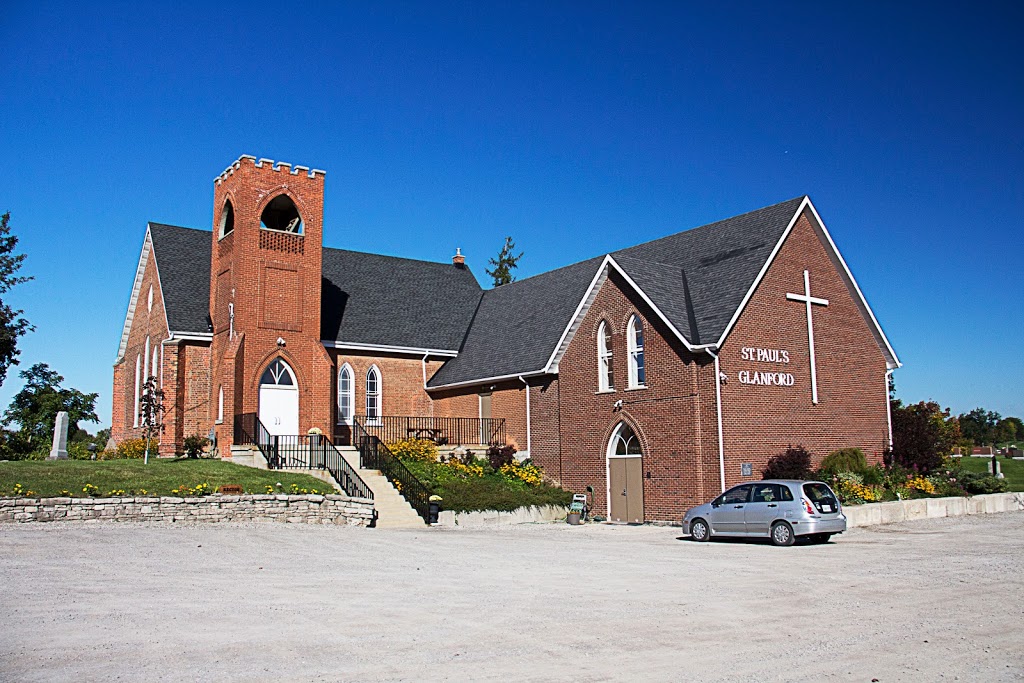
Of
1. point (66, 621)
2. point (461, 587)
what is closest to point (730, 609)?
point (461, 587)

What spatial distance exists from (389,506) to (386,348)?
11.5 metres

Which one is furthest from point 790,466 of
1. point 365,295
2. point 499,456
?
point 365,295

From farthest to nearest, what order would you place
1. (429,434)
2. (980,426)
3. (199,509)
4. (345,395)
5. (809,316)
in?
1. (980,426)
2. (345,395)
3. (429,434)
4. (809,316)
5. (199,509)

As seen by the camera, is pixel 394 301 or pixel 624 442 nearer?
pixel 624 442

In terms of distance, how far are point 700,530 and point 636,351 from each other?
7550 millimetres

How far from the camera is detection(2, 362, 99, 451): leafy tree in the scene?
168 ft

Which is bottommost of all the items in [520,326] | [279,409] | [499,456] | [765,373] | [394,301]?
[499,456]

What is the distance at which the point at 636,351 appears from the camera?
27.4 m

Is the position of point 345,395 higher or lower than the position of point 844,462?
higher

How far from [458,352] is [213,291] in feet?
33.4

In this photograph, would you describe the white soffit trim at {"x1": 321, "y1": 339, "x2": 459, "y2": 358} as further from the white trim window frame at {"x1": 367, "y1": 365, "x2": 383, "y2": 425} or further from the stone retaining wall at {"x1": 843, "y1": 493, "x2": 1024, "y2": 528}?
the stone retaining wall at {"x1": 843, "y1": 493, "x2": 1024, "y2": 528}

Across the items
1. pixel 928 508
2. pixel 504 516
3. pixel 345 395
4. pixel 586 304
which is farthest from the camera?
pixel 345 395

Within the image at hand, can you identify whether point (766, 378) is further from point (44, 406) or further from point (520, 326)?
point (44, 406)

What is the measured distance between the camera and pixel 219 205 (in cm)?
3366
